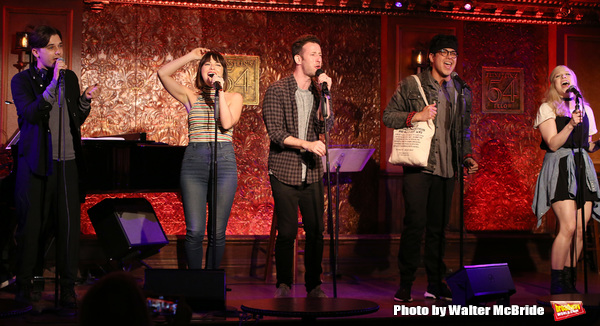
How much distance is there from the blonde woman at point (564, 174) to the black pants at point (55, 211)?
10.9ft

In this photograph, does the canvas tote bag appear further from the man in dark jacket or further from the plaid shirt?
the man in dark jacket

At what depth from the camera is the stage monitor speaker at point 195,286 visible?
10.7 feet

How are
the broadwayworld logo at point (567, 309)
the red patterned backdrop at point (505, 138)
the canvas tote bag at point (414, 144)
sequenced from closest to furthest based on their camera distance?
the broadwayworld logo at point (567, 309) < the canvas tote bag at point (414, 144) < the red patterned backdrop at point (505, 138)

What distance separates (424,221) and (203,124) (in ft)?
5.42

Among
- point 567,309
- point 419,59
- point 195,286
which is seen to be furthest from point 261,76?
point 567,309

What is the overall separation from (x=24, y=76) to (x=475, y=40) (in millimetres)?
4738

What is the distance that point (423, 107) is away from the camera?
4.33 m

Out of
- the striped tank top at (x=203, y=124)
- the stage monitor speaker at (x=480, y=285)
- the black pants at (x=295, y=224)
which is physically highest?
the striped tank top at (x=203, y=124)

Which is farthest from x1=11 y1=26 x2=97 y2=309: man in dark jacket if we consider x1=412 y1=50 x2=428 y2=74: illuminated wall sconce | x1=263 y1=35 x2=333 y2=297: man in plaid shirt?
x1=412 y1=50 x2=428 y2=74: illuminated wall sconce

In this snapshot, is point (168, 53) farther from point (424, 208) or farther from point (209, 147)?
point (424, 208)

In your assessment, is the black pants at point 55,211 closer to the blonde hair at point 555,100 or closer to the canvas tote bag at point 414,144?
the canvas tote bag at point 414,144

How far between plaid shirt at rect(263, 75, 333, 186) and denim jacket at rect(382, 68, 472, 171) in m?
0.50

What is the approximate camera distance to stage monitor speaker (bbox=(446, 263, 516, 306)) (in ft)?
11.6

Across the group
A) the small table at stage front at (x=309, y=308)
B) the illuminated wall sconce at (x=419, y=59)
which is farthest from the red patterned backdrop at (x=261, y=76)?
the small table at stage front at (x=309, y=308)
